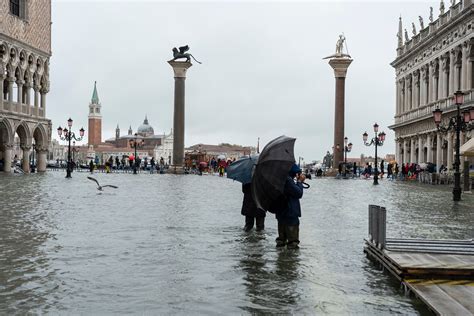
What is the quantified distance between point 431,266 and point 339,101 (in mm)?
50557

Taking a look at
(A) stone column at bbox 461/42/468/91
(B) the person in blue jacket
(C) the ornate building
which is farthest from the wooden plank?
(A) stone column at bbox 461/42/468/91

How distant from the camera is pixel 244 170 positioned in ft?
39.0

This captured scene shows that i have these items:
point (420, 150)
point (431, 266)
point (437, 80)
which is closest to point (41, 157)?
point (420, 150)

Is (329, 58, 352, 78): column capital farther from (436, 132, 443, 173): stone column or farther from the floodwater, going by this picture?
the floodwater

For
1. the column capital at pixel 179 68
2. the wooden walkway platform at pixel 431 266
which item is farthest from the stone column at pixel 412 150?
the wooden walkway platform at pixel 431 266

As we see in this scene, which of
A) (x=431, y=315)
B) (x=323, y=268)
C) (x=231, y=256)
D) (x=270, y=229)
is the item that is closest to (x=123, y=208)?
(x=270, y=229)

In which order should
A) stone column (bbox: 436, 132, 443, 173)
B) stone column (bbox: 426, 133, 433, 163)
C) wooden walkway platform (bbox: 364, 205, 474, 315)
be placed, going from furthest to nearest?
stone column (bbox: 426, 133, 433, 163) → stone column (bbox: 436, 132, 443, 173) → wooden walkway platform (bbox: 364, 205, 474, 315)

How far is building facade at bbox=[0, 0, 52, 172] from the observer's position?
46.5 m

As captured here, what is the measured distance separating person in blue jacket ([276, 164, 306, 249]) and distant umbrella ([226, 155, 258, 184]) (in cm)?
188

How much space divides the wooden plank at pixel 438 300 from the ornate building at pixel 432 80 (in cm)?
3524

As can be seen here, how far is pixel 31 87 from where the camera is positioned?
5122 centimetres

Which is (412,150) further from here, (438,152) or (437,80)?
(438,152)

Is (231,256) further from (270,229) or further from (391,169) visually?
(391,169)

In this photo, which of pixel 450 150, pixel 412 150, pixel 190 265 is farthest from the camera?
pixel 412 150
